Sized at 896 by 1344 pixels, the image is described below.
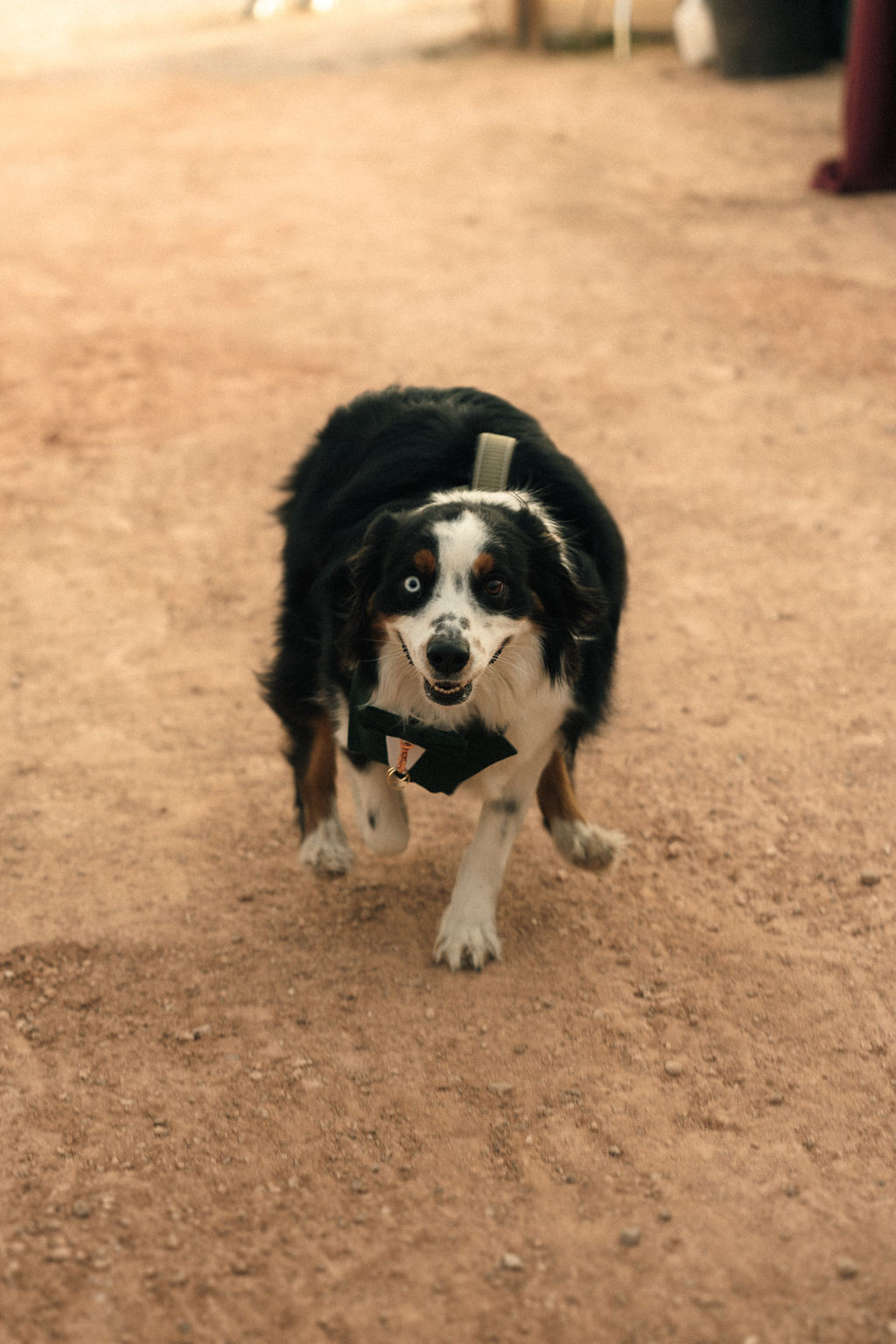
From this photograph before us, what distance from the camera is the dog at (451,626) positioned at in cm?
289

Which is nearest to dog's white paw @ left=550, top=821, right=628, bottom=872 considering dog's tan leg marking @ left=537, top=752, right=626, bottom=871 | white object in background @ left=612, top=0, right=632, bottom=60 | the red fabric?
dog's tan leg marking @ left=537, top=752, right=626, bottom=871

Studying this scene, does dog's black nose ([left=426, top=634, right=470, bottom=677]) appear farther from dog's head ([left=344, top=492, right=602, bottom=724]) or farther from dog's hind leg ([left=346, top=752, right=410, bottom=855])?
dog's hind leg ([left=346, top=752, right=410, bottom=855])

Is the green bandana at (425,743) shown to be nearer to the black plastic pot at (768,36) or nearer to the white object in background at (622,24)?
the black plastic pot at (768,36)

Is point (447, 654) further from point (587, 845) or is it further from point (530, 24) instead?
point (530, 24)

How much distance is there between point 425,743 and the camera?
10.2 feet

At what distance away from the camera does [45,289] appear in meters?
7.79

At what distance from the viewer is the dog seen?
2.89 meters

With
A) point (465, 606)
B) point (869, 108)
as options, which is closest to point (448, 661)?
point (465, 606)

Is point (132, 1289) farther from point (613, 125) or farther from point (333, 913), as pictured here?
point (613, 125)

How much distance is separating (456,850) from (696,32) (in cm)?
942

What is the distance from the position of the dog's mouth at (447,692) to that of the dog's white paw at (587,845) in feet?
2.75

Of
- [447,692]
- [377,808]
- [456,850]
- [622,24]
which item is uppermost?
[447,692]

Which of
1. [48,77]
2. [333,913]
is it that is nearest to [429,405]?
[333,913]

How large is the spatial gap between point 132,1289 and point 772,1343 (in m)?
1.16
